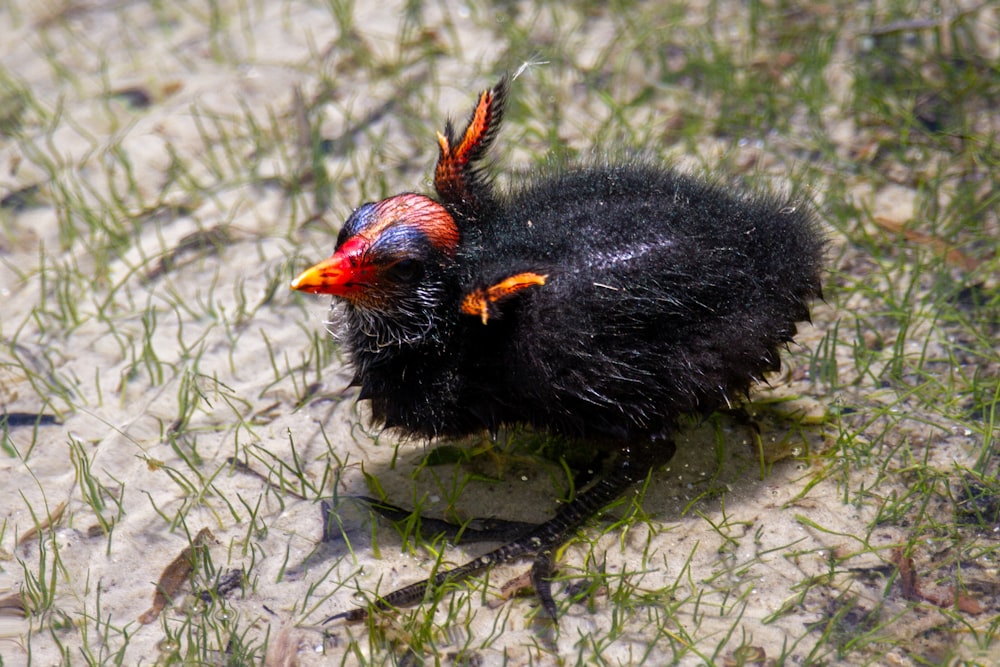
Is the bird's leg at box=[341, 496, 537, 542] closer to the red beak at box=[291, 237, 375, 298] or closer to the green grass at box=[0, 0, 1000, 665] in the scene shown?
the green grass at box=[0, 0, 1000, 665]

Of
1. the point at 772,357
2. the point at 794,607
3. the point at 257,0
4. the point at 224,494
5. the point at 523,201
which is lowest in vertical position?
the point at 794,607

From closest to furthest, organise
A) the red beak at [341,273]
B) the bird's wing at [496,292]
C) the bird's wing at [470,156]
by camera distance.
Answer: the bird's wing at [496,292]
the red beak at [341,273]
the bird's wing at [470,156]

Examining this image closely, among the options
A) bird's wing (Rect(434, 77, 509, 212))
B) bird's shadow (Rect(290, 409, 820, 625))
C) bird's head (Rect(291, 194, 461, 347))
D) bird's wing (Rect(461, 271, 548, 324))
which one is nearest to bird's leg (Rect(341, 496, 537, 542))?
bird's shadow (Rect(290, 409, 820, 625))

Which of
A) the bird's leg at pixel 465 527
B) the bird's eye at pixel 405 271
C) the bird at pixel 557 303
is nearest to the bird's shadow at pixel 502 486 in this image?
the bird's leg at pixel 465 527

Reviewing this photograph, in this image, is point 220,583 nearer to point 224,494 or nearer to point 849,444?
point 224,494

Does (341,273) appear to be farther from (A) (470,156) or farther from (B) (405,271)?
(A) (470,156)

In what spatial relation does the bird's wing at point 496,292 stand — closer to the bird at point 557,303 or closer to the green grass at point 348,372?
the bird at point 557,303

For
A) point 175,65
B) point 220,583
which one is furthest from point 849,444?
point 175,65
